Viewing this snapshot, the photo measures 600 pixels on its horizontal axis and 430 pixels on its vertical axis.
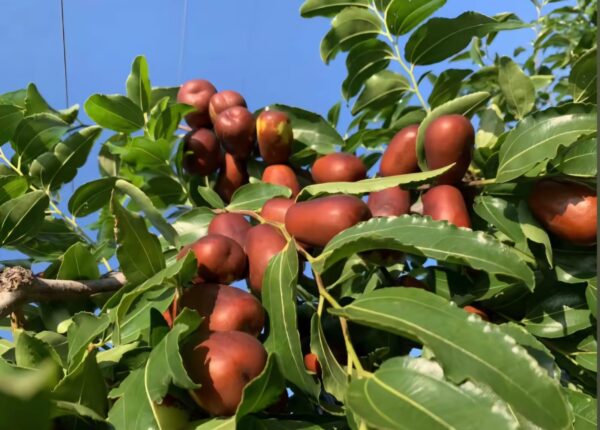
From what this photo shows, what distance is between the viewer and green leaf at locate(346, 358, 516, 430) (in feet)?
1.49

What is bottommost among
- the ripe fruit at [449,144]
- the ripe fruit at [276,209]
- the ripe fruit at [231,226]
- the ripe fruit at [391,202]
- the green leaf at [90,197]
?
the green leaf at [90,197]

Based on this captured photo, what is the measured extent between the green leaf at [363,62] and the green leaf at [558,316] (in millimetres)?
522

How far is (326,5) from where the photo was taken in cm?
108

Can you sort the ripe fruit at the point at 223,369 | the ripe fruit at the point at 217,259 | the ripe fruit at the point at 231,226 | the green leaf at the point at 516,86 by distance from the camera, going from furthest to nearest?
the green leaf at the point at 516,86 < the ripe fruit at the point at 231,226 < the ripe fruit at the point at 217,259 < the ripe fruit at the point at 223,369

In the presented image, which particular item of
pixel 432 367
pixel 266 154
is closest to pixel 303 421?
pixel 432 367

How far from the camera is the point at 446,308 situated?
542mm

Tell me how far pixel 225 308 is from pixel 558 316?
42cm

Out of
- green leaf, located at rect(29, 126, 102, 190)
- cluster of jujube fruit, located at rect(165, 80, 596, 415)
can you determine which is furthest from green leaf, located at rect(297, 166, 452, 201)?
green leaf, located at rect(29, 126, 102, 190)

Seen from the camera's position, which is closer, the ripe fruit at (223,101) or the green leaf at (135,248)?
the green leaf at (135,248)

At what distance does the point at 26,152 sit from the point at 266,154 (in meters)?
0.41

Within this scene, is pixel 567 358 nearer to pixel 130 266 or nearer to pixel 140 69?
pixel 130 266

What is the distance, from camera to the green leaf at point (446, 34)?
0.97 m

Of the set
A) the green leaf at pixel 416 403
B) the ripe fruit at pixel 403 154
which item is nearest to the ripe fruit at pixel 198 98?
the ripe fruit at pixel 403 154

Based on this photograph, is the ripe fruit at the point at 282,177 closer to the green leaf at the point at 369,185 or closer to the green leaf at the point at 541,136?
the green leaf at the point at 369,185
